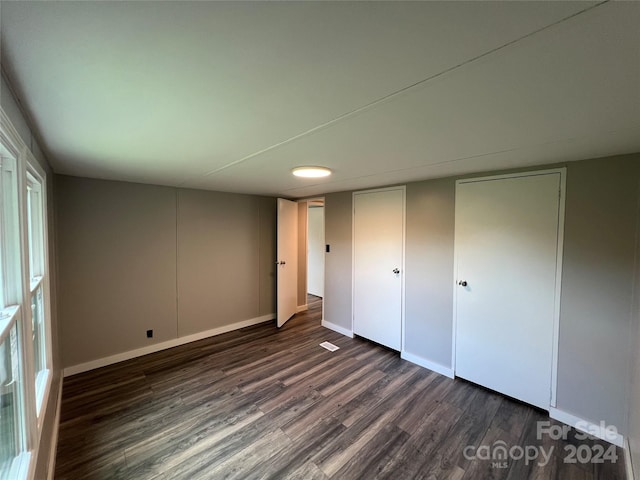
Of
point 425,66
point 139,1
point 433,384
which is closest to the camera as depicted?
point 139,1

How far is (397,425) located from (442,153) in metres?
2.18

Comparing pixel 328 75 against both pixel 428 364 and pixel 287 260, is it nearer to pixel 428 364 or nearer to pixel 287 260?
pixel 428 364

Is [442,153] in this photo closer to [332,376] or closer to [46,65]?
[46,65]

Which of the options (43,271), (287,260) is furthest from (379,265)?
(43,271)

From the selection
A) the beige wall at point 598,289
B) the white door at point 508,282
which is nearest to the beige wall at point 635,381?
the beige wall at point 598,289

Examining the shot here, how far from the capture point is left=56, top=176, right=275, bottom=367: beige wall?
2.87 meters

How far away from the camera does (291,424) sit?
2137 mm

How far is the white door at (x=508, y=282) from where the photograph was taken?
224 cm

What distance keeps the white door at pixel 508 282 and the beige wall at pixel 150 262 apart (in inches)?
Result: 120

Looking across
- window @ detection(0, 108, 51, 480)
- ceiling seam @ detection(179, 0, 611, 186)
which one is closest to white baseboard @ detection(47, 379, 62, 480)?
window @ detection(0, 108, 51, 480)

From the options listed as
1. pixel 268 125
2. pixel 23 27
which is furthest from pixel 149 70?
pixel 268 125

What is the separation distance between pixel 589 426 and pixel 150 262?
182 inches

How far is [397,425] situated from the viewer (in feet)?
7.06

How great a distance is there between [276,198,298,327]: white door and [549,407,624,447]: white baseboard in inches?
132
